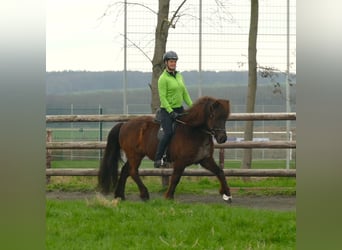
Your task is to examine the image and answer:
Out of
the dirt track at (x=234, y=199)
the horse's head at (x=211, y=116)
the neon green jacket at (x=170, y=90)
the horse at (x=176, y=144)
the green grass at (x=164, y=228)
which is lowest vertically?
the dirt track at (x=234, y=199)

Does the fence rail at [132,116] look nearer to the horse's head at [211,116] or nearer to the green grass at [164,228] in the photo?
the horse's head at [211,116]

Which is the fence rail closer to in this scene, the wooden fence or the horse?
the wooden fence

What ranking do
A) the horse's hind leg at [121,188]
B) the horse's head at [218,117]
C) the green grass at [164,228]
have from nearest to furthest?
the green grass at [164,228], the horse's head at [218,117], the horse's hind leg at [121,188]

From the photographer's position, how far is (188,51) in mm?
13594

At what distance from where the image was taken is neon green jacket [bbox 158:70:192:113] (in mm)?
9117

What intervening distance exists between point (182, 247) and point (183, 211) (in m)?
1.93

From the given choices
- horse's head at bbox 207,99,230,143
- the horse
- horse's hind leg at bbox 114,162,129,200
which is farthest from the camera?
horse's hind leg at bbox 114,162,129,200

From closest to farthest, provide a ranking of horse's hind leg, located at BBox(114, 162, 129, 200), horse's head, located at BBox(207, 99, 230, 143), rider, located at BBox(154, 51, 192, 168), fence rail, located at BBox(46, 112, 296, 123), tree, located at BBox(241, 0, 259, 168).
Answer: rider, located at BBox(154, 51, 192, 168), horse's head, located at BBox(207, 99, 230, 143), horse's hind leg, located at BBox(114, 162, 129, 200), fence rail, located at BBox(46, 112, 296, 123), tree, located at BBox(241, 0, 259, 168)

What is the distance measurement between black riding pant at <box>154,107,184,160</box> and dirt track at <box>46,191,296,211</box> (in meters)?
0.97

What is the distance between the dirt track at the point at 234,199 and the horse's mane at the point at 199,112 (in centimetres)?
129

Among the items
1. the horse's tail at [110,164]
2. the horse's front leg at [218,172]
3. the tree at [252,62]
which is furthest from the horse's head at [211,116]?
the tree at [252,62]

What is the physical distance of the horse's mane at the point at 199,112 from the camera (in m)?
9.41

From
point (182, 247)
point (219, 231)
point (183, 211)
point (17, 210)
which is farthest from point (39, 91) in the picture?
point (183, 211)

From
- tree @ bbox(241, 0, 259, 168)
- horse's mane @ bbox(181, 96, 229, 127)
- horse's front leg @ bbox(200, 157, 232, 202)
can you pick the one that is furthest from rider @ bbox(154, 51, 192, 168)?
tree @ bbox(241, 0, 259, 168)
